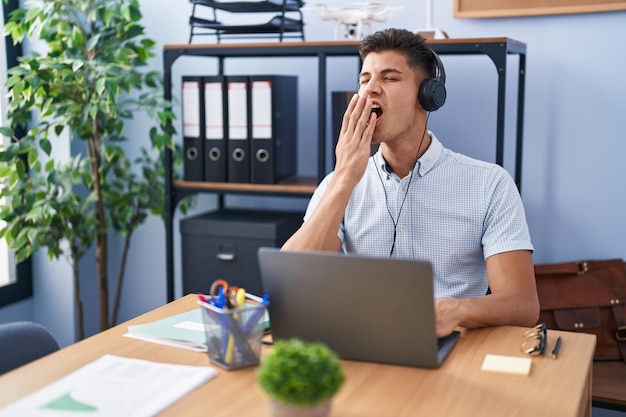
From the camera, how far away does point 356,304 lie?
4.07ft

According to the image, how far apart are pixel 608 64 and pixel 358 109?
106cm

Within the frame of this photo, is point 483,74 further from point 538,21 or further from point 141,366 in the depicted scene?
point 141,366

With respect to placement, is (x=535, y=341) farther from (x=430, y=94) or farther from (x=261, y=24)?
(x=261, y=24)

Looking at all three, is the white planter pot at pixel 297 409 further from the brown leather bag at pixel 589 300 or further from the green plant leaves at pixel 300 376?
the brown leather bag at pixel 589 300

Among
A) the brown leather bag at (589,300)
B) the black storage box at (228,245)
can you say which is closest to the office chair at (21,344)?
the black storage box at (228,245)

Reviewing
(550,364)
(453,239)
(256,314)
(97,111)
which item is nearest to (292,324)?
(256,314)

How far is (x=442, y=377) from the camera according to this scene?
1250 mm

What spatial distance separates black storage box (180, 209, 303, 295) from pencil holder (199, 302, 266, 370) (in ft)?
4.17

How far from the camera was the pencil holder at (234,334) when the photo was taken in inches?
49.5

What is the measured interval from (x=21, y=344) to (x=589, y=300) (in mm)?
1671

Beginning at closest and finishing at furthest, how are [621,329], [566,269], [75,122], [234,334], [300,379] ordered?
[300,379], [234,334], [621,329], [566,269], [75,122]

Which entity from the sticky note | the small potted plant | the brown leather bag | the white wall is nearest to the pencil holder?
the small potted plant

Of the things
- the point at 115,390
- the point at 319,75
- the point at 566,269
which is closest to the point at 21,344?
the point at 115,390

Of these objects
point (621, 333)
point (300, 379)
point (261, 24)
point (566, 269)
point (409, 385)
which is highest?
point (261, 24)
